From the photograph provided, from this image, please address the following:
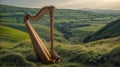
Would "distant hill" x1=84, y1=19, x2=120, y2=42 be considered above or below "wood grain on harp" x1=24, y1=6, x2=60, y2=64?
below

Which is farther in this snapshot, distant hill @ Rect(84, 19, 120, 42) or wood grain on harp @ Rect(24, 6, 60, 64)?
distant hill @ Rect(84, 19, 120, 42)

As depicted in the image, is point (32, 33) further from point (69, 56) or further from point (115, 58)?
point (115, 58)

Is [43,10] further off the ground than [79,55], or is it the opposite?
[43,10]

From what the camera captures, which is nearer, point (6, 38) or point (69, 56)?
point (69, 56)

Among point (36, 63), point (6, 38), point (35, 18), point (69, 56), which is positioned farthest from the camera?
point (6, 38)

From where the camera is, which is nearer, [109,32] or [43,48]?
[43,48]

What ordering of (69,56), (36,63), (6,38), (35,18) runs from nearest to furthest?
1. (35,18)
2. (36,63)
3. (69,56)
4. (6,38)

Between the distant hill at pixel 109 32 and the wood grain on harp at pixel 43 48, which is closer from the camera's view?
the wood grain on harp at pixel 43 48

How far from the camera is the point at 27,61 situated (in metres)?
16.9

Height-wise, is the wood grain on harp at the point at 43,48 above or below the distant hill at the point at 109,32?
above

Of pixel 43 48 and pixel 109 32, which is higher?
pixel 43 48

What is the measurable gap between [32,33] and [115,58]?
5528 millimetres

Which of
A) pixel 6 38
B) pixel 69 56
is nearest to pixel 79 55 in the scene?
pixel 69 56

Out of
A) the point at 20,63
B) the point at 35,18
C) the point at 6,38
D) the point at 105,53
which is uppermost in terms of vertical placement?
the point at 35,18
